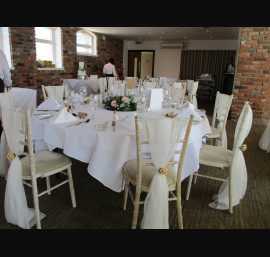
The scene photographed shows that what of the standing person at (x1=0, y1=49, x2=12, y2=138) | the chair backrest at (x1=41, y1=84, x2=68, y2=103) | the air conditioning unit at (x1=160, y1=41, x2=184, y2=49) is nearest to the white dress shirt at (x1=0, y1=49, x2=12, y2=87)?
the standing person at (x1=0, y1=49, x2=12, y2=138)

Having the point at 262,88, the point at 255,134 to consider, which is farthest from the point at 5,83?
the point at 262,88

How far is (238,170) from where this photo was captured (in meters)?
2.31

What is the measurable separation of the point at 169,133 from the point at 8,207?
144 cm

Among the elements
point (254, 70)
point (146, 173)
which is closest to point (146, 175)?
point (146, 173)

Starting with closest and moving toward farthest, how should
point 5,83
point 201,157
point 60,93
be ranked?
1. point 201,157
2. point 60,93
3. point 5,83

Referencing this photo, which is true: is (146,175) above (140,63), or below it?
below

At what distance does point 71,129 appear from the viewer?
2.09 meters

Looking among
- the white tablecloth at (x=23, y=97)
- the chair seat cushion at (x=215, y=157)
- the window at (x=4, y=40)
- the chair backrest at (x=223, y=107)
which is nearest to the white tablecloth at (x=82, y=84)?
the window at (x=4, y=40)

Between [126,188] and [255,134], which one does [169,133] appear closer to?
[126,188]

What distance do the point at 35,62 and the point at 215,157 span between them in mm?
6430

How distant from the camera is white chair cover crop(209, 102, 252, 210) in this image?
2154 millimetres

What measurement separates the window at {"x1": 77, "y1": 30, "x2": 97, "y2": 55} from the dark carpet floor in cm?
794

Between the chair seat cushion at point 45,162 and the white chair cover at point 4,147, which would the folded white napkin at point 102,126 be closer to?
the chair seat cushion at point 45,162

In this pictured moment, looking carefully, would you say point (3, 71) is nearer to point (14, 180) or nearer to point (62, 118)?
point (62, 118)
